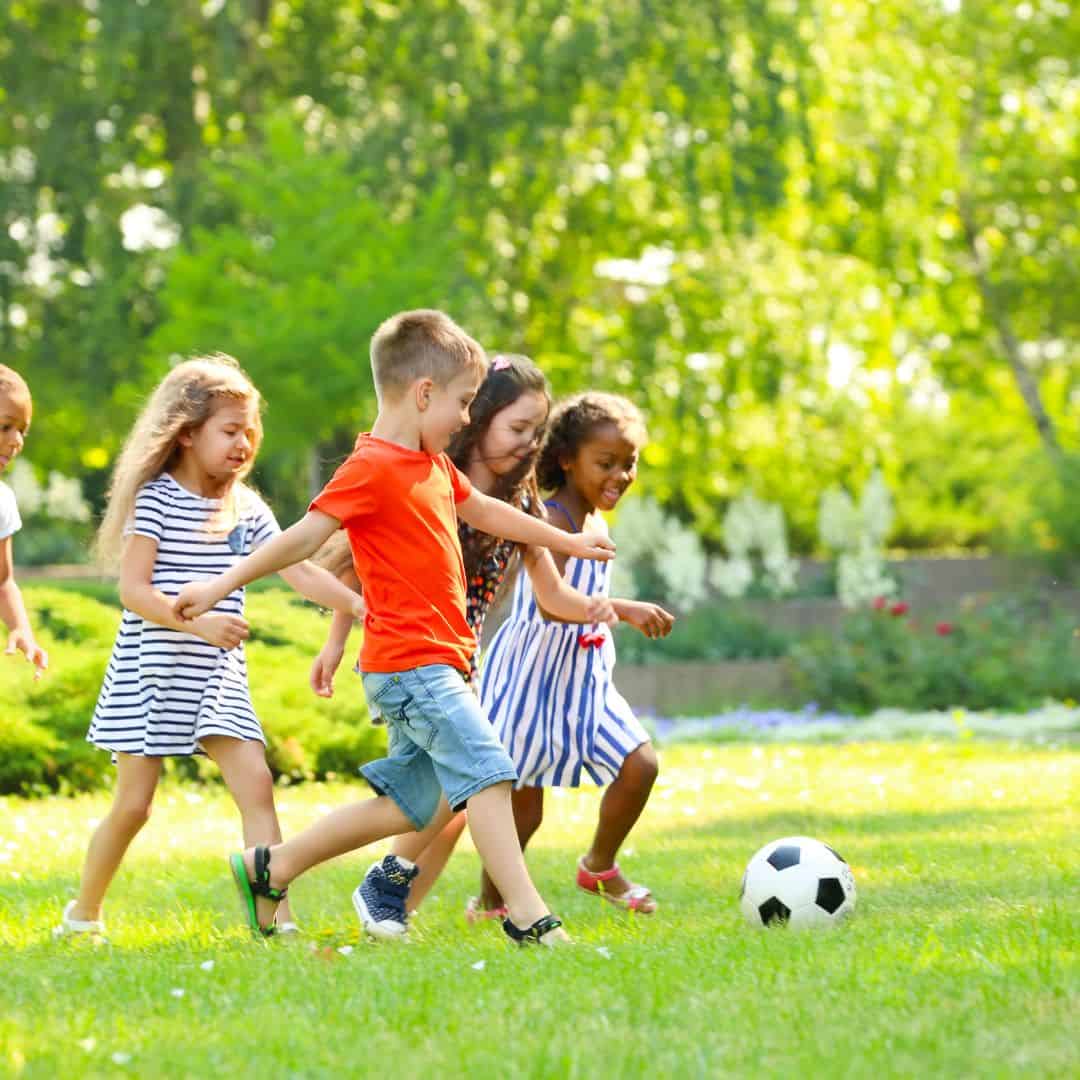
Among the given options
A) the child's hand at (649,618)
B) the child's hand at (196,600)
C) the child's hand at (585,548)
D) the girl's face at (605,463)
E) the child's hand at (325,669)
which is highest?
the girl's face at (605,463)

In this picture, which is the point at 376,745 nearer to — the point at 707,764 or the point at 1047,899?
the point at 707,764

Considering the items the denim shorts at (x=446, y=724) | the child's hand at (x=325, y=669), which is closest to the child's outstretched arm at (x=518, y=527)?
the denim shorts at (x=446, y=724)

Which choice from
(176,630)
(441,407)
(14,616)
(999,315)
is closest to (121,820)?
(176,630)

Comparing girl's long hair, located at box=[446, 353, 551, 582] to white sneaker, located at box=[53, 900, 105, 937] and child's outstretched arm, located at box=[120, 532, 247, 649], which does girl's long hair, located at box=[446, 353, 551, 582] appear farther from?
white sneaker, located at box=[53, 900, 105, 937]

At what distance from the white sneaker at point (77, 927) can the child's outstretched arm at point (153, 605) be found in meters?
0.95

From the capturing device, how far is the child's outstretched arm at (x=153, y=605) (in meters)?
4.81

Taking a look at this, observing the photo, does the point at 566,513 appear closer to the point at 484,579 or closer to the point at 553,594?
the point at 484,579

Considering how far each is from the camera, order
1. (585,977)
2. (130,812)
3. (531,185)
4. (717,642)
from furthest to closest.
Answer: (531,185), (717,642), (130,812), (585,977)

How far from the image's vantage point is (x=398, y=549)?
4.78 m

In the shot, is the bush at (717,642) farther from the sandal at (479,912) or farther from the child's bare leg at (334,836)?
the child's bare leg at (334,836)

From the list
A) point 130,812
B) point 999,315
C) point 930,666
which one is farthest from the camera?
point 999,315

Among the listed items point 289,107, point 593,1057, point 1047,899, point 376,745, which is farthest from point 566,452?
point 289,107

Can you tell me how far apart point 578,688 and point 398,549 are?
140 cm

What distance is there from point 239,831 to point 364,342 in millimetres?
9628
